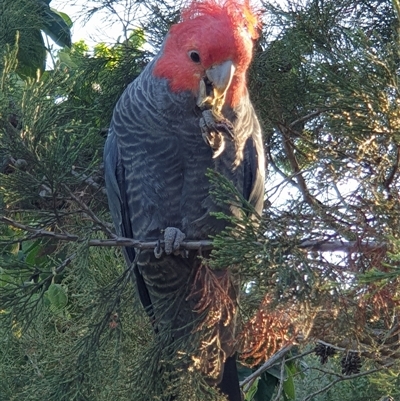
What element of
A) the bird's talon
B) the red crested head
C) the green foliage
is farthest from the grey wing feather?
the green foliage

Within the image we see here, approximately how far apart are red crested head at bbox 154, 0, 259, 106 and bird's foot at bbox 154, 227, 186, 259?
0.38m

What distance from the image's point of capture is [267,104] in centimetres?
209

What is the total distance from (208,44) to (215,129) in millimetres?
221

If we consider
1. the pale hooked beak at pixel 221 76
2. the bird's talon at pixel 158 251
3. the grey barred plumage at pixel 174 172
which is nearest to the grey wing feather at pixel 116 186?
the grey barred plumage at pixel 174 172

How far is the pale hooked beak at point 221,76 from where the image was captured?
1.75 metres

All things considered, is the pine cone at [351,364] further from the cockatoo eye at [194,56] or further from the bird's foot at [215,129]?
the cockatoo eye at [194,56]

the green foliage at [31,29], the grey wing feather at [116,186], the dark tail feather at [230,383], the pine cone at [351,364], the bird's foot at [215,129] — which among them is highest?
the green foliage at [31,29]

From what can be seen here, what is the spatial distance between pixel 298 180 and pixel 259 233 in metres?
0.89

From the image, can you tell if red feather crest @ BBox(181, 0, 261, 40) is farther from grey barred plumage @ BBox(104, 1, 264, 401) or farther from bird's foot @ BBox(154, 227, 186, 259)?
bird's foot @ BBox(154, 227, 186, 259)

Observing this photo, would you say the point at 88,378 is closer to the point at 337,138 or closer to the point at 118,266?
the point at 118,266

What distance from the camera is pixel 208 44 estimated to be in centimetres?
177

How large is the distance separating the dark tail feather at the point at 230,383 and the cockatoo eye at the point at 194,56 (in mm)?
856

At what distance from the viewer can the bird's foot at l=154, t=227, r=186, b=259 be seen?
5.98ft

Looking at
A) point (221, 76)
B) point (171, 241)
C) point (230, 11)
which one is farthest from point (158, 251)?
point (230, 11)
